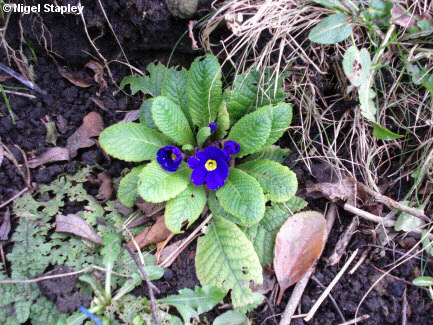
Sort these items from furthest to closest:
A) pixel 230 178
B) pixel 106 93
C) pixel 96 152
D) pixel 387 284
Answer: pixel 106 93 < pixel 96 152 < pixel 230 178 < pixel 387 284

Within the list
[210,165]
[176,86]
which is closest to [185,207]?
[210,165]

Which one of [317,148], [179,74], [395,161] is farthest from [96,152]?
[395,161]

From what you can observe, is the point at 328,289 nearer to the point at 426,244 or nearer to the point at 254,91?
the point at 426,244

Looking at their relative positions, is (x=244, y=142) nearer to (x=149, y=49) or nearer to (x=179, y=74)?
(x=179, y=74)

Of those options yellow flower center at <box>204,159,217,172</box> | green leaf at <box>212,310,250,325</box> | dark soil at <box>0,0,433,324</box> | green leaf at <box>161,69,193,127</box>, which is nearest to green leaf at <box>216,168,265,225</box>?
yellow flower center at <box>204,159,217,172</box>

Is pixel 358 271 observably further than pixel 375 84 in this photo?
No

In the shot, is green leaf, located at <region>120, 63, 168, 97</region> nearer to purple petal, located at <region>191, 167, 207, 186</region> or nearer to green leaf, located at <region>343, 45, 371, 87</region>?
purple petal, located at <region>191, 167, 207, 186</region>

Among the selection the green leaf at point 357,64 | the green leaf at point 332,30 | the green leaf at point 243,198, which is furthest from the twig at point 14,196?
the green leaf at point 357,64
